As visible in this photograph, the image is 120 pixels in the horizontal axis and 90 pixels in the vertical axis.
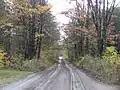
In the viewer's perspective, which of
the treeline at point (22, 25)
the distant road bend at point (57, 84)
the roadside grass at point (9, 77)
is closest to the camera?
the distant road bend at point (57, 84)

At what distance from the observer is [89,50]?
199 feet

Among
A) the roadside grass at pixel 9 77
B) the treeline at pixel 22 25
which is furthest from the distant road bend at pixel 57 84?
the treeline at pixel 22 25

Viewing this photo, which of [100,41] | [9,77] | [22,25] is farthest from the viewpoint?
[22,25]

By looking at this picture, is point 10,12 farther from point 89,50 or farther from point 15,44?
point 89,50

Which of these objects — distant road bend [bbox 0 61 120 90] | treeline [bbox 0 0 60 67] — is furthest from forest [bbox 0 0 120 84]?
distant road bend [bbox 0 61 120 90]

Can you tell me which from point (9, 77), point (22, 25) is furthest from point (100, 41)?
point (22, 25)

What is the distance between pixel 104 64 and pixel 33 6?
22546 millimetres

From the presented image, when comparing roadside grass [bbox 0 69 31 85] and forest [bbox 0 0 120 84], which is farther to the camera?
forest [bbox 0 0 120 84]

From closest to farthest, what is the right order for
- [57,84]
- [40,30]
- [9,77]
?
[57,84] < [9,77] < [40,30]

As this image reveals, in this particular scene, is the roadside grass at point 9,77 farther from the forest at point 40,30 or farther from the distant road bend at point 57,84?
the forest at point 40,30

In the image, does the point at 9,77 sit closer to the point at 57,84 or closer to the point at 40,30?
the point at 57,84

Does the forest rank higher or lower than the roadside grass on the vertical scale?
higher

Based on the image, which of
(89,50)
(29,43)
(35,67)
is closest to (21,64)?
(35,67)

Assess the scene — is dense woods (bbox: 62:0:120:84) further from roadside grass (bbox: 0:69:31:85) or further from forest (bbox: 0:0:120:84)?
roadside grass (bbox: 0:69:31:85)
